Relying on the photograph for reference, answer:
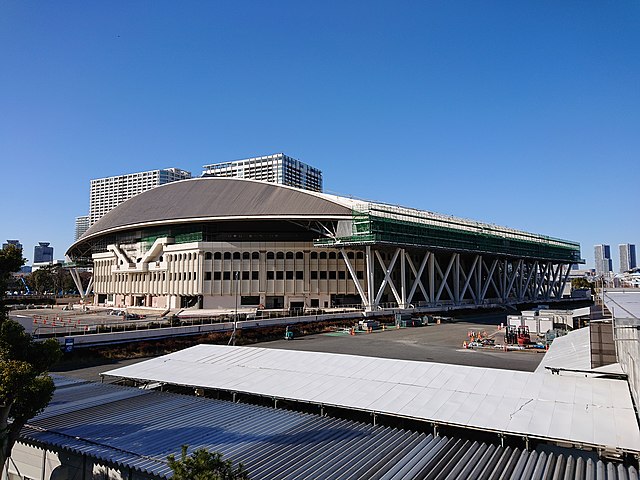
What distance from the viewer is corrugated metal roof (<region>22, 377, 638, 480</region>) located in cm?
1033

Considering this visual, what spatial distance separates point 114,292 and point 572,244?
125076 mm

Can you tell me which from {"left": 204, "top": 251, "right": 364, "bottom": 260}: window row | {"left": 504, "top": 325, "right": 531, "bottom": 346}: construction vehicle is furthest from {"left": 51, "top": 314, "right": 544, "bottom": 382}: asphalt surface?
{"left": 204, "top": 251, "right": 364, "bottom": 260}: window row

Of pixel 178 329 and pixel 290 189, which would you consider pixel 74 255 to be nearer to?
pixel 290 189

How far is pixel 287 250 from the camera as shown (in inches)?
3302

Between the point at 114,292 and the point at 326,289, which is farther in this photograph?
the point at 114,292

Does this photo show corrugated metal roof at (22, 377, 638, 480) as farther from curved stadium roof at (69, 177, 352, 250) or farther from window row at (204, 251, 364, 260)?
window row at (204, 251, 364, 260)

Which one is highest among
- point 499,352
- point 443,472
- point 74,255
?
point 74,255

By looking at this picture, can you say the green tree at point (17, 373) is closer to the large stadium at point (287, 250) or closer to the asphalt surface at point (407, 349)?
the asphalt surface at point (407, 349)

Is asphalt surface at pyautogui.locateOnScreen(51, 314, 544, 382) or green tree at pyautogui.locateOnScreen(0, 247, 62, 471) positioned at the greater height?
green tree at pyautogui.locateOnScreen(0, 247, 62, 471)

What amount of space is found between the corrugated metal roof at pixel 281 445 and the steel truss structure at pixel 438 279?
58.7 m

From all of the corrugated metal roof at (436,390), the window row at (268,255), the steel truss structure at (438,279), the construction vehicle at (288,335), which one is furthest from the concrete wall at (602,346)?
the window row at (268,255)

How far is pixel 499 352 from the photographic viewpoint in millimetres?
39219

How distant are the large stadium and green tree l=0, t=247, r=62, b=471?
59809 mm

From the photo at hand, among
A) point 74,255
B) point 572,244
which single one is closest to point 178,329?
point 74,255
